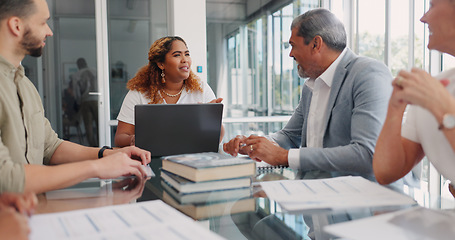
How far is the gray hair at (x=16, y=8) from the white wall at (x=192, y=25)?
339 cm

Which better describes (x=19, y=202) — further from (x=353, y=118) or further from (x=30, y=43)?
(x=353, y=118)

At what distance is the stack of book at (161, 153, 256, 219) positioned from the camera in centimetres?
104

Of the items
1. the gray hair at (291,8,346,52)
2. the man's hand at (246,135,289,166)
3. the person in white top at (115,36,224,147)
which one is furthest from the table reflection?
the person in white top at (115,36,224,147)

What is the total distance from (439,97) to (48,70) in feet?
14.4

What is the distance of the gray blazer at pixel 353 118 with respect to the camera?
1517mm

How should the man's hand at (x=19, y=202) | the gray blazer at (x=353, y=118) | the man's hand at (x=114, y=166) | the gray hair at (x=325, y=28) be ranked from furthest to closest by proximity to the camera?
the gray hair at (x=325, y=28)
the gray blazer at (x=353, y=118)
the man's hand at (x=114, y=166)
the man's hand at (x=19, y=202)

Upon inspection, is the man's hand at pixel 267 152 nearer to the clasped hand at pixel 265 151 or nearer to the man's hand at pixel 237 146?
the clasped hand at pixel 265 151

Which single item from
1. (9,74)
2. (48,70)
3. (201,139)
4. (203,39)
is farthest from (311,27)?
(48,70)

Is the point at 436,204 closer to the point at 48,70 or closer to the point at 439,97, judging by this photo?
the point at 439,97

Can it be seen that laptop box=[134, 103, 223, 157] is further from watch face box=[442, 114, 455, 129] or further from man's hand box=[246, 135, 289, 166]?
watch face box=[442, 114, 455, 129]

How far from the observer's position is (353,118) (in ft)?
5.36

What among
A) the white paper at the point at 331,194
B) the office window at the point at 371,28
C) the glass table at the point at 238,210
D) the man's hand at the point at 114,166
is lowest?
the glass table at the point at 238,210

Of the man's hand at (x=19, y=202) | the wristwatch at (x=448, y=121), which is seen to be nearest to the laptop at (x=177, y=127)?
the man's hand at (x=19, y=202)

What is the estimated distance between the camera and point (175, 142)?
179 centimetres
